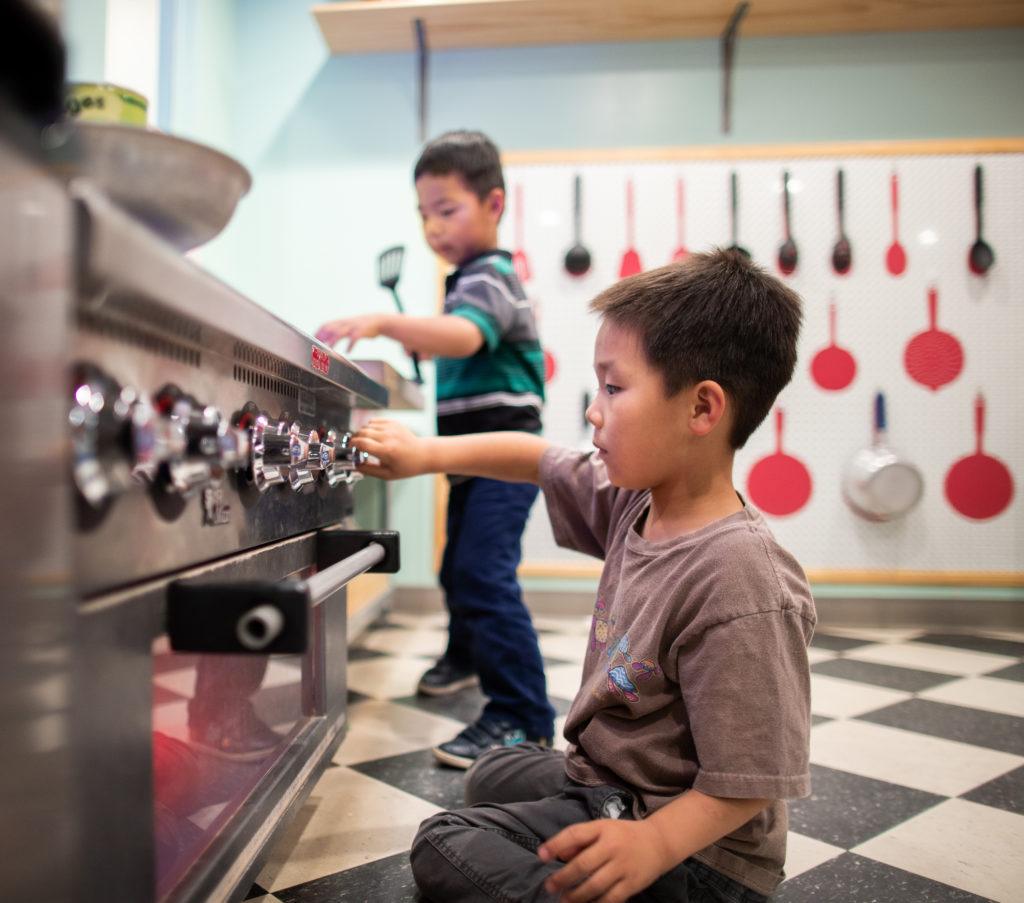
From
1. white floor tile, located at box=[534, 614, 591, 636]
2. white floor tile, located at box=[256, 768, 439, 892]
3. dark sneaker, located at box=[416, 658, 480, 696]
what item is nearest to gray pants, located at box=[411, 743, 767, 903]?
white floor tile, located at box=[256, 768, 439, 892]

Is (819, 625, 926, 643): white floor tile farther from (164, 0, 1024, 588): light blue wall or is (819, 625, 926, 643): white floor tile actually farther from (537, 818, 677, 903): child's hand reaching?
(537, 818, 677, 903): child's hand reaching

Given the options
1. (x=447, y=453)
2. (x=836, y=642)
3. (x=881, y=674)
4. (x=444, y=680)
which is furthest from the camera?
(x=836, y=642)

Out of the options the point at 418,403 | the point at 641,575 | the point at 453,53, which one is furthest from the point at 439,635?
the point at 453,53

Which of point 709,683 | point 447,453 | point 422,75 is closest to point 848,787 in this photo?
point 709,683

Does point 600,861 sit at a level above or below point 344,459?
below

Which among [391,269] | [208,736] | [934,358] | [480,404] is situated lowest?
[208,736]

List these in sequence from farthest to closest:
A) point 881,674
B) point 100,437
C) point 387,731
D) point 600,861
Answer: point 881,674
point 387,731
point 600,861
point 100,437

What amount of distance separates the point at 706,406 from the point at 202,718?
52 cm

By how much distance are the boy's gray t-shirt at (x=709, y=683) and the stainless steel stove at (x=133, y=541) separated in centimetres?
26

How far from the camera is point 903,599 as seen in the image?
8.17 feet

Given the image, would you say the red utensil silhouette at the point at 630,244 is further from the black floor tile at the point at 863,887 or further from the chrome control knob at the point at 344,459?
the black floor tile at the point at 863,887

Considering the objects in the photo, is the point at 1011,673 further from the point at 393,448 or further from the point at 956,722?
the point at 393,448

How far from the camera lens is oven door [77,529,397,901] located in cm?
42

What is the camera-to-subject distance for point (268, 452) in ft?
2.05
